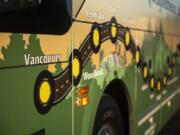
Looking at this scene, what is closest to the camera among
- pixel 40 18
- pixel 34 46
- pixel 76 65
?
pixel 34 46

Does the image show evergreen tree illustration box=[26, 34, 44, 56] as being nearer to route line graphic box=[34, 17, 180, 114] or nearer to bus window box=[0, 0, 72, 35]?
bus window box=[0, 0, 72, 35]

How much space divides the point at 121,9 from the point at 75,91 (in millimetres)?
1353

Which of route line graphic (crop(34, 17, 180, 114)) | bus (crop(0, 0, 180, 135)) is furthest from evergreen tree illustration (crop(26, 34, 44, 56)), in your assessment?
route line graphic (crop(34, 17, 180, 114))

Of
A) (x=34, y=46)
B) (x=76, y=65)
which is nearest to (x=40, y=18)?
(x=34, y=46)

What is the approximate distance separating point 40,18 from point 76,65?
2.03 ft

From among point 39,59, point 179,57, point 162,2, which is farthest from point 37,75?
point 179,57

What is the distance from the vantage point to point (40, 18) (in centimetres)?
290

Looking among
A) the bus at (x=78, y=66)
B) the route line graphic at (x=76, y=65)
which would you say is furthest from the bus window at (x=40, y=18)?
the route line graphic at (x=76, y=65)

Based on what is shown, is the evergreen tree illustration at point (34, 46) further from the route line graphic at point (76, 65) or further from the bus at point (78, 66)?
the route line graphic at point (76, 65)

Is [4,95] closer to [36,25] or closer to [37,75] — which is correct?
[37,75]

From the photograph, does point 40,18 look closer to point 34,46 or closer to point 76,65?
point 34,46

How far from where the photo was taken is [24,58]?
2.71 m

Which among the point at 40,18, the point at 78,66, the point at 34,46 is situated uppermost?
the point at 40,18

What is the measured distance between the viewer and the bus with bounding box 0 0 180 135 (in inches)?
104
